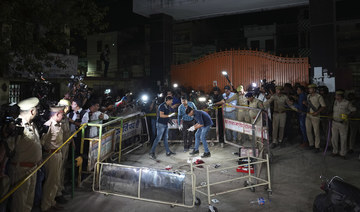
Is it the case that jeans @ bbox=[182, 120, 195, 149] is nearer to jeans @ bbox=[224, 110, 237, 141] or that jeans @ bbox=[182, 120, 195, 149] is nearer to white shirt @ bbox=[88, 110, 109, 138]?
jeans @ bbox=[224, 110, 237, 141]

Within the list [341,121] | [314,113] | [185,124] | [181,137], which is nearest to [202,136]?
[185,124]

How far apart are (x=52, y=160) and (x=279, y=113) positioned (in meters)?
7.38

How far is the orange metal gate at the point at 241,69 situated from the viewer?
11.6m

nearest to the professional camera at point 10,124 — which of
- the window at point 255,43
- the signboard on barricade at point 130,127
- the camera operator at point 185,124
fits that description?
the signboard on barricade at point 130,127

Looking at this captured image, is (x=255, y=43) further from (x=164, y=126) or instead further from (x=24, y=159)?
(x=24, y=159)

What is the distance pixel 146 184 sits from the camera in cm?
484

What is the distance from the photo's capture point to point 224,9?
13.4m

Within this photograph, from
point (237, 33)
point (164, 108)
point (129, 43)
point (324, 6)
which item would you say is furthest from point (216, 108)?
point (129, 43)

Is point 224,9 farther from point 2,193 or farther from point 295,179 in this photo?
point 2,193

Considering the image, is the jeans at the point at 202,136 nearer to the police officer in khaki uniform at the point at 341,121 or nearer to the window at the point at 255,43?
the police officer in khaki uniform at the point at 341,121

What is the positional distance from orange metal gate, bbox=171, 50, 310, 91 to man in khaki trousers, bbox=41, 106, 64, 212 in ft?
31.7

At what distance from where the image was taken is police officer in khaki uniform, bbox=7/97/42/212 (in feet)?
13.0

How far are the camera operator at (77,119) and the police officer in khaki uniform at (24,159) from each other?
172 cm

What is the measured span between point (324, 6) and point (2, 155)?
12396 mm
